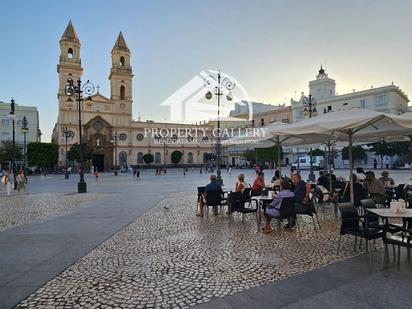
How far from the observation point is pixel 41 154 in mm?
52125

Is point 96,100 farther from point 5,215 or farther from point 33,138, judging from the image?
point 5,215

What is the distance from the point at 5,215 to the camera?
396 inches

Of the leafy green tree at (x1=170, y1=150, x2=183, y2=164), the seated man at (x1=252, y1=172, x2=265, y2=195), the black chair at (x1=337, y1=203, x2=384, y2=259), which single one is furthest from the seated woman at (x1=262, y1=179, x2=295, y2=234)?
the leafy green tree at (x1=170, y1=150, x2=183, y2=164)

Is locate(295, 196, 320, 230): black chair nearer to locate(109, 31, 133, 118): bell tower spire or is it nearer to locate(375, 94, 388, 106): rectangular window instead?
locate(375, 94, 388, 106): rectangular window

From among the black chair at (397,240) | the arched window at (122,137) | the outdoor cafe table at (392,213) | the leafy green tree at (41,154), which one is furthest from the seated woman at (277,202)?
the arched window at (122,137)

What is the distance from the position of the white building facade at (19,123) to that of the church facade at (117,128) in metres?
9.50

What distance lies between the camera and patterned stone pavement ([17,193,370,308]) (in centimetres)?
378

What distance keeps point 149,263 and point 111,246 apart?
4.89 feet

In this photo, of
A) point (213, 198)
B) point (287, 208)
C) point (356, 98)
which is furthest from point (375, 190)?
point (356, 98)

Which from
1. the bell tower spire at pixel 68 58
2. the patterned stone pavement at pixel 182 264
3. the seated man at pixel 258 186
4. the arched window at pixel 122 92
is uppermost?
the bell tower spire at pixel 68 58

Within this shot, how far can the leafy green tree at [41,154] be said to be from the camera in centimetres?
5194

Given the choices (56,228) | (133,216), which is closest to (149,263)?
(56,228)

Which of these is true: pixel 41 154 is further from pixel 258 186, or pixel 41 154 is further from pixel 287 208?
pixel 287 208

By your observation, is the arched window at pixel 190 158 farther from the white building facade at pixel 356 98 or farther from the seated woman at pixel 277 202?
the seated woman at pixel 277 202
